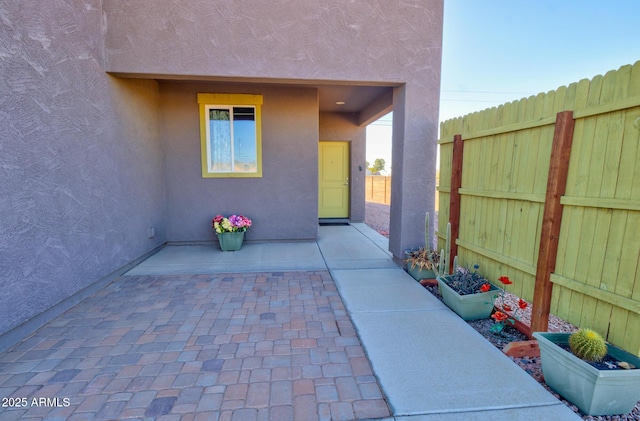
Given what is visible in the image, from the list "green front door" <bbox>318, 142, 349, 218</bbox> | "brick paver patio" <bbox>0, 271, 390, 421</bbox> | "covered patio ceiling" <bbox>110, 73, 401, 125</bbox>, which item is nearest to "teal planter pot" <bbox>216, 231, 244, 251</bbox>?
"brick paver patio" <bbox>0, 271, 390, 421</bbox>

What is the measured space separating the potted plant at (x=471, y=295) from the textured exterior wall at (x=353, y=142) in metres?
5.50

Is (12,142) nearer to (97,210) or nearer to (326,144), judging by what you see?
(97,210)

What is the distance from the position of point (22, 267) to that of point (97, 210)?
116 centimetres

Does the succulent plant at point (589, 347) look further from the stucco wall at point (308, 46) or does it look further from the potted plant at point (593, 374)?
the stucco wall at point (308, 46)

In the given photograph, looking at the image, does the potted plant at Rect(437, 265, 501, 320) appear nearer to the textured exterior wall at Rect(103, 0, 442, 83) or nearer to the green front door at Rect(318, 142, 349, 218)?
the textured exterior wall at Rect(103, 0, 442, 83)

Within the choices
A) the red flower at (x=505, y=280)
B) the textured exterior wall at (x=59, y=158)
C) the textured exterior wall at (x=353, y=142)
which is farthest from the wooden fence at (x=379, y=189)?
the textured exterior wall at (x=59, y=158)

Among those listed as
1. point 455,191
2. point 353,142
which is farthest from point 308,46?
point 353,142

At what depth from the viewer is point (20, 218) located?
2617mm

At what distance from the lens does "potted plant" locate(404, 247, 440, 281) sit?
13.1ft

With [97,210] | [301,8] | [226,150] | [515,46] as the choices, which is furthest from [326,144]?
[515,46]

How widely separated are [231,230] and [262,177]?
125 centimetres

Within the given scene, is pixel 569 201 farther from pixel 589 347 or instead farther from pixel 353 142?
pixel 353 142

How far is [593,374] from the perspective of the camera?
5.66 feet

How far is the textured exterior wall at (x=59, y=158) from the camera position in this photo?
99.8 inches
